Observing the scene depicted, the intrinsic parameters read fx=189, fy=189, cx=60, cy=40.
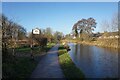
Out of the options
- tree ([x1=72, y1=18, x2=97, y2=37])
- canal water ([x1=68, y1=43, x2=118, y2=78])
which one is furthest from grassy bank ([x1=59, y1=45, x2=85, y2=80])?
tree ([x1=72, y1=18, x2=97, y2=37])

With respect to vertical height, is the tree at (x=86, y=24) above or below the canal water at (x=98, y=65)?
above

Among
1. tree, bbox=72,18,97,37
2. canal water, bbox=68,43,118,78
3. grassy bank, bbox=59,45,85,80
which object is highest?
tree, bbox=72,18,97,37

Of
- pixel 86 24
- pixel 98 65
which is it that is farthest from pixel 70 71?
pixel 86 24

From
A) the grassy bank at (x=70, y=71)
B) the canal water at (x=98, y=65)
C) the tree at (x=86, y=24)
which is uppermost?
the tree at (x=86, y=24)

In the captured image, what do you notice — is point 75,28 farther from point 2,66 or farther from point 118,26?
point 2,66

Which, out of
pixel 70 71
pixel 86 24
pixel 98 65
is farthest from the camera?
pixel 86 24

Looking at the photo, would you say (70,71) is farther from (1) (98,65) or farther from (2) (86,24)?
(2) (86,24)

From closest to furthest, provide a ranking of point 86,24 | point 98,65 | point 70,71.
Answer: point 70,71, point 98,65, point 86,24

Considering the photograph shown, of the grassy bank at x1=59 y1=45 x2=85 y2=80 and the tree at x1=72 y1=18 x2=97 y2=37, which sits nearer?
the grassy bank at x1=59 y1=45 x2=85 y2=80

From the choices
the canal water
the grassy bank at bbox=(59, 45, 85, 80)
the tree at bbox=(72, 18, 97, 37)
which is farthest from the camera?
the tree at bbox=(72, 18, 97, 37)

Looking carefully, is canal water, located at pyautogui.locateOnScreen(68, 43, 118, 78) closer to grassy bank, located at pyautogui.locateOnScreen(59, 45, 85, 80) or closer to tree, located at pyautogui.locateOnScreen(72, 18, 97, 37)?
grassy bank, located at pyautogui.locateOnScreen(59, 45, 85, 80)

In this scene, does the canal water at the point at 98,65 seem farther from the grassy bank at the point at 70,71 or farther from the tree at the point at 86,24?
the tree at the point at 86,24

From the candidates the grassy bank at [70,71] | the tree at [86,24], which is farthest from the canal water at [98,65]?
the tree at [86,24]

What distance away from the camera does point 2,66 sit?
12.5 m
